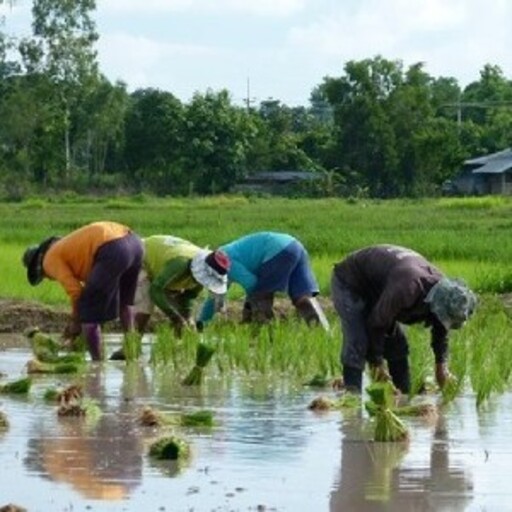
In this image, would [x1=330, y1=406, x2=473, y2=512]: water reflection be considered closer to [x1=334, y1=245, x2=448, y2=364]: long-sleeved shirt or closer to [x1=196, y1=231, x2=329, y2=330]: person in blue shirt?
[x1=334, y1=245, x2=448, y2=364]: long-sleeved shirt

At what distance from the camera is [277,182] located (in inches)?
2825

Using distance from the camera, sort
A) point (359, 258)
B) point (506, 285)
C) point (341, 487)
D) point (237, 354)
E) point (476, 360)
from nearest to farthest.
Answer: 1. point (341, 487)
2. point (359, 258)
3. point (476, 360)
4. point (237, 354)
5. point (506, 285)

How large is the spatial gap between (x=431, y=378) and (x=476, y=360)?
0.67 metres

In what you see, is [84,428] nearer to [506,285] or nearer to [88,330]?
[88,330]

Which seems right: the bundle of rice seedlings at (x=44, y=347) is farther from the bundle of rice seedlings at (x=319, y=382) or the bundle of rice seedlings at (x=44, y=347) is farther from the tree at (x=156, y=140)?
the tree at (x=156, y=140)

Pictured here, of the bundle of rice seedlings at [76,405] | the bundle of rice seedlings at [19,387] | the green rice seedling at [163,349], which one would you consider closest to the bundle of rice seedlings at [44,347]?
the green rice seedling at [163,349]

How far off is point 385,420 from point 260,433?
2.32ft

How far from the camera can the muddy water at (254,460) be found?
7.10m

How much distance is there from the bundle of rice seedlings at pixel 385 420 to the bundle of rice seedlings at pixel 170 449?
103cm

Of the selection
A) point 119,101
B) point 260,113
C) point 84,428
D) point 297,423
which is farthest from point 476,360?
point 260,113

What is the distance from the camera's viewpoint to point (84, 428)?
29.6ft

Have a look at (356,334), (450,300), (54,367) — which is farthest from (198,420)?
(54,367)

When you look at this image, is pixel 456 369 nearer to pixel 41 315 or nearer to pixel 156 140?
pixel 41 315

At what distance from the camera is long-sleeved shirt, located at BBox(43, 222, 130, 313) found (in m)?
12.1
